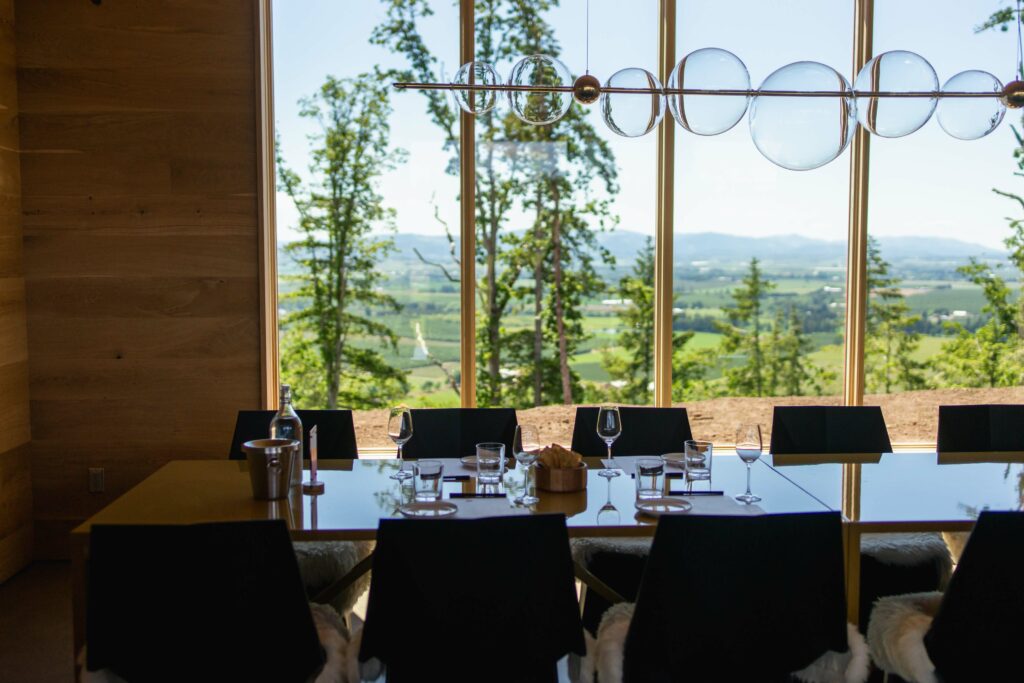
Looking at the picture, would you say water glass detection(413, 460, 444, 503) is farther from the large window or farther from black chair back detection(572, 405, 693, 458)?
the large window

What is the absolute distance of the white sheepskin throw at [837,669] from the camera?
2076mm

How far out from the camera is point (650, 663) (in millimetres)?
1969

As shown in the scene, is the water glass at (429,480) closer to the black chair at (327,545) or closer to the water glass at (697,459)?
the black chair at (327,545)

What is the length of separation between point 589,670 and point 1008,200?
3736 millimetres

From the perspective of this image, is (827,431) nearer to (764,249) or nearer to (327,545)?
(764,249)

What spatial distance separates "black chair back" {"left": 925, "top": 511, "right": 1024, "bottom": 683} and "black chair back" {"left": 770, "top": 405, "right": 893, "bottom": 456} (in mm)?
1400

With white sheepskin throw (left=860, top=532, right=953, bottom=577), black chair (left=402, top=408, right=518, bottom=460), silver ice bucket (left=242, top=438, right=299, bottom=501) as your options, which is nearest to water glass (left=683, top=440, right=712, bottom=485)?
white sheepskin throw (left=860, top=532, right=953, bottom=577)

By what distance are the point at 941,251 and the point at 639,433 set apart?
7.39ft

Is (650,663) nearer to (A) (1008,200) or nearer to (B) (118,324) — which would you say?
(B) (118,324)

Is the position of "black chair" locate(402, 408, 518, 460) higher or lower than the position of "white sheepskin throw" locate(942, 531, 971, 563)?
higher

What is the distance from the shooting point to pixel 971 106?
111 inches

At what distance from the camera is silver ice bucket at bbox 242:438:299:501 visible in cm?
246

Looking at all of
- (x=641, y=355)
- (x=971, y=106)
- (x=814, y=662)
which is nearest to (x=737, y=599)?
(x=814, y=662)

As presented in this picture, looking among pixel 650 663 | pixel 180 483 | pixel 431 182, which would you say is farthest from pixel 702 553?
pixel 431 182
